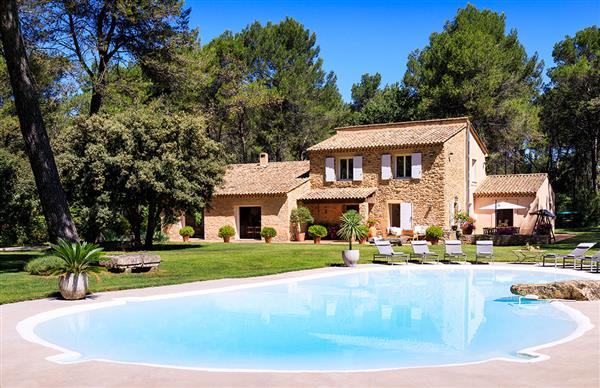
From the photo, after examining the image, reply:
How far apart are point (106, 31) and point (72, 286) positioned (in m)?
17.6

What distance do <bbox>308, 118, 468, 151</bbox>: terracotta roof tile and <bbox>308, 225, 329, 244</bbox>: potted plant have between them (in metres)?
5.15

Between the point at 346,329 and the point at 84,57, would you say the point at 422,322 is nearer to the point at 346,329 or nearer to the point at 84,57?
the point at 346,329

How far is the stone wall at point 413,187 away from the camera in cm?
3144

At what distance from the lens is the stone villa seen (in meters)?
31.9

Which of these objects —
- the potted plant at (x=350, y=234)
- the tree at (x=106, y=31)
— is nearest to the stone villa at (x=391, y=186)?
the tree at (x=106, y=31)

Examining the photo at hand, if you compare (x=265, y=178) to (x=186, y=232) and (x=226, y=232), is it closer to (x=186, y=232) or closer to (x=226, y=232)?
(x=226, y=232)

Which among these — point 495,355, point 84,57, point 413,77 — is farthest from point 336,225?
point 495,355

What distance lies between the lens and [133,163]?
2430 cm

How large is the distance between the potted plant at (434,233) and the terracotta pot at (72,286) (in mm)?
21176

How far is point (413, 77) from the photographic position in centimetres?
4809

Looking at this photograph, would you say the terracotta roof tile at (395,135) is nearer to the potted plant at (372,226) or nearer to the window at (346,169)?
the window at (346,169)

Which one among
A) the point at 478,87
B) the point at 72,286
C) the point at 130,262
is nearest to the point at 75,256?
the point at 72,286

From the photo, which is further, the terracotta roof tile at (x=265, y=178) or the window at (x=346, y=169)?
the window at (x=346, y=169)

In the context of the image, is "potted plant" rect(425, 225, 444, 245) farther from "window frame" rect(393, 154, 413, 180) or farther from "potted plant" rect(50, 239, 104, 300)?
"potted plant" rect(50, 239, 104, 300)
